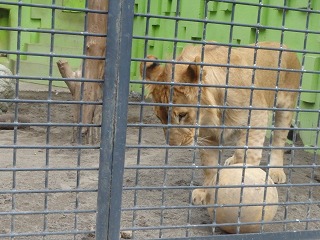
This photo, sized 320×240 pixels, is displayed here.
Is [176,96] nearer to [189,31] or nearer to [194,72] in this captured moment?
[194,72]

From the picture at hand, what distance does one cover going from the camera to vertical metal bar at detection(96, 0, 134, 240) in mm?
2512

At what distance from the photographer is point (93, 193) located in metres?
4.25

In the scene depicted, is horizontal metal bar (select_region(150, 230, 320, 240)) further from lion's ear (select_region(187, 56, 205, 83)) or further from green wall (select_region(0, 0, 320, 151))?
green wall (select_region(0, 0, 320, 151))

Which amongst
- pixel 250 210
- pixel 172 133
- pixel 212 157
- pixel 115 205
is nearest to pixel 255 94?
pixel 212 157

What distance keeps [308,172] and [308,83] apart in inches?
45.6

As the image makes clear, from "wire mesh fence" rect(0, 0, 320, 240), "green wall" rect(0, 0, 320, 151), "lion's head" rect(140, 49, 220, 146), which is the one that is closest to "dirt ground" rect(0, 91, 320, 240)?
"wire mesh fence" rect(0, 0, 320, 240)

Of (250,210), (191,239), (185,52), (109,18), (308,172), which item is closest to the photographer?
(109,18)

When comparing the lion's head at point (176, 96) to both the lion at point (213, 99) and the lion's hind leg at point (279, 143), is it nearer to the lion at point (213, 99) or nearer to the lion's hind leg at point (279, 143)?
the lion at point (213, 99)

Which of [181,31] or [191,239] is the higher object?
[181,31]

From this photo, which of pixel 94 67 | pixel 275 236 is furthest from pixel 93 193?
pixel 94 67

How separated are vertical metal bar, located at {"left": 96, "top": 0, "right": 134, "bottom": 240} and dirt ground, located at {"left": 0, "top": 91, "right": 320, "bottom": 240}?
0.05 m

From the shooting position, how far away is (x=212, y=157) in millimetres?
4285

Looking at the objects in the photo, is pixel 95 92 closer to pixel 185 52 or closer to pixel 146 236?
pixel 185 52

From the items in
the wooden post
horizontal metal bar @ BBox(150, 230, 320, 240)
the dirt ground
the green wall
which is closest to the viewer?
the dirt ground
